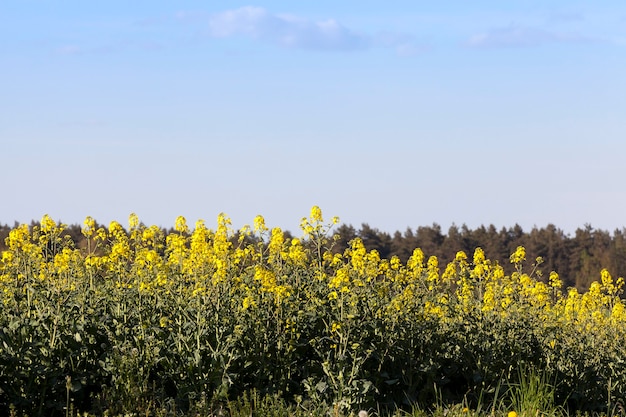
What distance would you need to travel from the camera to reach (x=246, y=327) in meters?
6.70

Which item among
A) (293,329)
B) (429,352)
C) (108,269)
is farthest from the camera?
(108,269)

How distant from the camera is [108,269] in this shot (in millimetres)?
8164

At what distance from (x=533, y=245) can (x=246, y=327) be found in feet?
61.3

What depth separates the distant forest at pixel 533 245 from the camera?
908 inches

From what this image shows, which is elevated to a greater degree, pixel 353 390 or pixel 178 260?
pixel 178 260

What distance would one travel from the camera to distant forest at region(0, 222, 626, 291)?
908 inches

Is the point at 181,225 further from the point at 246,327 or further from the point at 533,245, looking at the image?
the point at 533,245

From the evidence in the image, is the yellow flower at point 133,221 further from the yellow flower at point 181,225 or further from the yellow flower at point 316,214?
the yellow flower at point 316,214

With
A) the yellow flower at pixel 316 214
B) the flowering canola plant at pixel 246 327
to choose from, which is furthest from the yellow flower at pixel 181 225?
the yellow flower at pixel 316 214

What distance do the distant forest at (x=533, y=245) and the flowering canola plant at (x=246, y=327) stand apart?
47.1ft

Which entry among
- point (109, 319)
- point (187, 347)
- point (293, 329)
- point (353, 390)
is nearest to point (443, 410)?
point (353, 390)

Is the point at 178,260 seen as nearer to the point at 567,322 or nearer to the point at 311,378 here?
the point at 311,378

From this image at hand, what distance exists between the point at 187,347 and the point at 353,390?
129 cm

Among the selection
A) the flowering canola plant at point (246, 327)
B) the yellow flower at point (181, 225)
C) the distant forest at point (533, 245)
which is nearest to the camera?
the flowering canola plant at point (246, 327)
